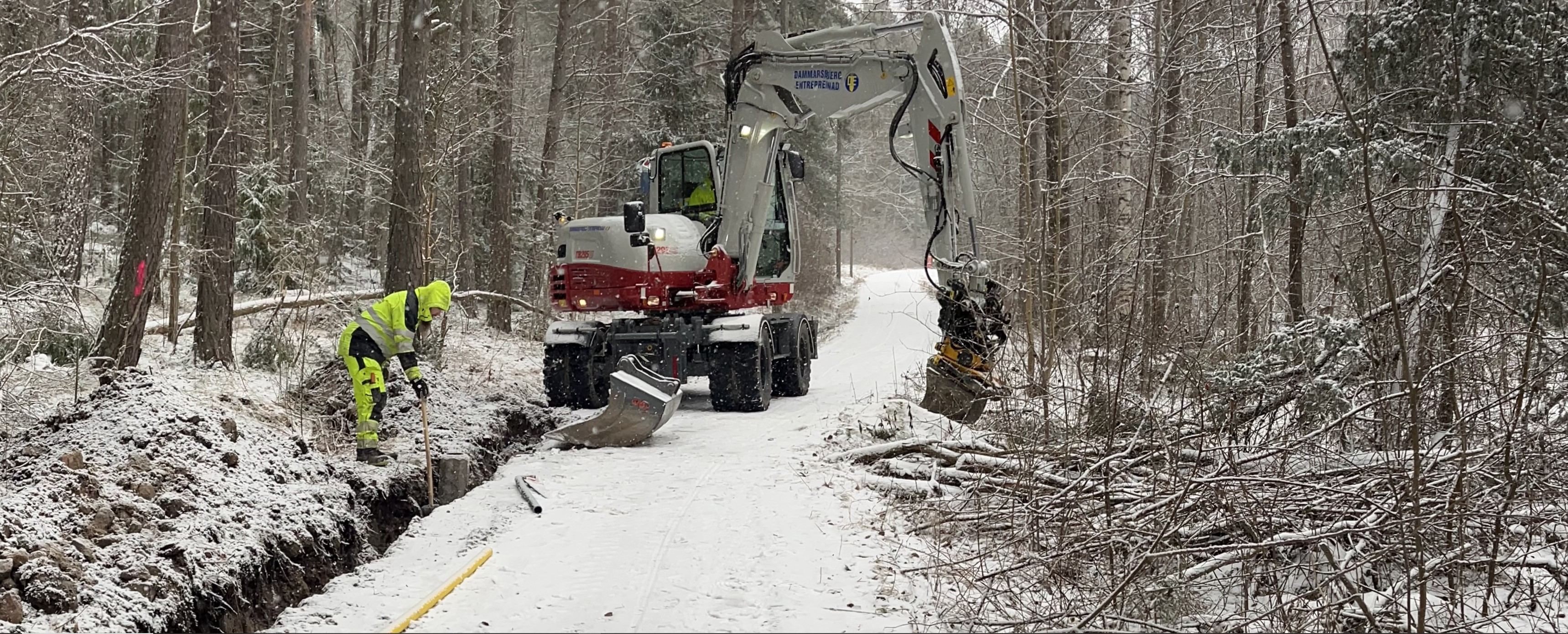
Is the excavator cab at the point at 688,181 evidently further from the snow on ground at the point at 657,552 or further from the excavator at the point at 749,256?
the snow on ground at the point at 657,552

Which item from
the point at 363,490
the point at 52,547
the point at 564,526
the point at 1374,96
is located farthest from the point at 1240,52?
the point at 52,547

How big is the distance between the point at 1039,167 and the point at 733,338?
33.0ft

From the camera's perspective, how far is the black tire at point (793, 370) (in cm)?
1326

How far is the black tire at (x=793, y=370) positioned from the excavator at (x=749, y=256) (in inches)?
0.8

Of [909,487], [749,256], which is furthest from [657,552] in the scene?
[749,256]

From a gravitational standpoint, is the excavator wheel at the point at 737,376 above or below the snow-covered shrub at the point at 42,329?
below

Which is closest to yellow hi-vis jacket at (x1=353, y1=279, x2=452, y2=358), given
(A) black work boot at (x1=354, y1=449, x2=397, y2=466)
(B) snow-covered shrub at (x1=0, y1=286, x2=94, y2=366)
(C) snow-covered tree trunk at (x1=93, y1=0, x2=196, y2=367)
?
(A) black work boot at (x1=354, y1=449, x2=397, y2=466)

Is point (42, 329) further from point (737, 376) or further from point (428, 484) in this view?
point (737, 376)

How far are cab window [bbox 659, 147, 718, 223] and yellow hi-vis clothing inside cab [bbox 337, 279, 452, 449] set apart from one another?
5.05 m

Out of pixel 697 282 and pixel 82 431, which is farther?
pixel 697 282

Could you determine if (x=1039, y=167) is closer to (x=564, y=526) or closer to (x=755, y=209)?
(x=755, y=209)

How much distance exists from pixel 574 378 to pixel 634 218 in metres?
2.12

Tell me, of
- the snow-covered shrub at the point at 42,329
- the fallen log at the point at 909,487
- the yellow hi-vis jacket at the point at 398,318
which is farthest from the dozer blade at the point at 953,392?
the snow-covered shrub at the point at 42,329

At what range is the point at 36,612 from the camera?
4.67 m
